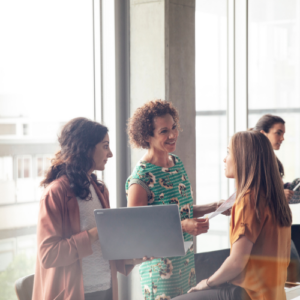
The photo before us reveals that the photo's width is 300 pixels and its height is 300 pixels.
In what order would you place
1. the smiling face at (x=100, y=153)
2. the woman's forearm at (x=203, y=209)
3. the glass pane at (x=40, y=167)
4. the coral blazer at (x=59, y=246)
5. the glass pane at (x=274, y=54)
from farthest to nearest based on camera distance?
the glass pane at (x=274, y=54), the glass pane at (x=40, y=167), the woman's forearm at (x=203, y=209), the smiling face at (x=100, y=153), the coral blazer at (x=59, y=246)

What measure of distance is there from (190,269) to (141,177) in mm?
602

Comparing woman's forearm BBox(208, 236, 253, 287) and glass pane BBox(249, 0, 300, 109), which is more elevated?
glass pane BBox(249, 0, 300, 109)

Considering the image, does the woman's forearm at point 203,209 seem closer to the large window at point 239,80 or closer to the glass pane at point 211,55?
the large window at point 239,80

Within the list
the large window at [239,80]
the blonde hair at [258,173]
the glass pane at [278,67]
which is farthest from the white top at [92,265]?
the glass pane at [278,67]

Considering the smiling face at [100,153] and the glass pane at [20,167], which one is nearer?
the smiling face at [100,153]

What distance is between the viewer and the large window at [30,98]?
247 cm

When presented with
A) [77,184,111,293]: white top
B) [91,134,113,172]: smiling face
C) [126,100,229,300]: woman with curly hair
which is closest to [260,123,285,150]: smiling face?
[126,100,229,300]: woman with curly hair

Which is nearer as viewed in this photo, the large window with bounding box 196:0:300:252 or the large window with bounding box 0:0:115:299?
the large window with bounding box 0:0:115:299

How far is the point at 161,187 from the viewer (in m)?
2.06

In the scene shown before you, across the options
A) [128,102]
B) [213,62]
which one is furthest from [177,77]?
[213,62]

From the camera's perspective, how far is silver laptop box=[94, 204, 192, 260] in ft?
5.31

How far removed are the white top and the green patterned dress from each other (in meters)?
0.36

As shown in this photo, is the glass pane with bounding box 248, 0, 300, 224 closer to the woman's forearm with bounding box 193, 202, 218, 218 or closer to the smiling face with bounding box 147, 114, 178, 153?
the woman's forearm with bounding box 193, 202, 218, 218

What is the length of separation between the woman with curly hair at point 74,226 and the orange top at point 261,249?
53cm
